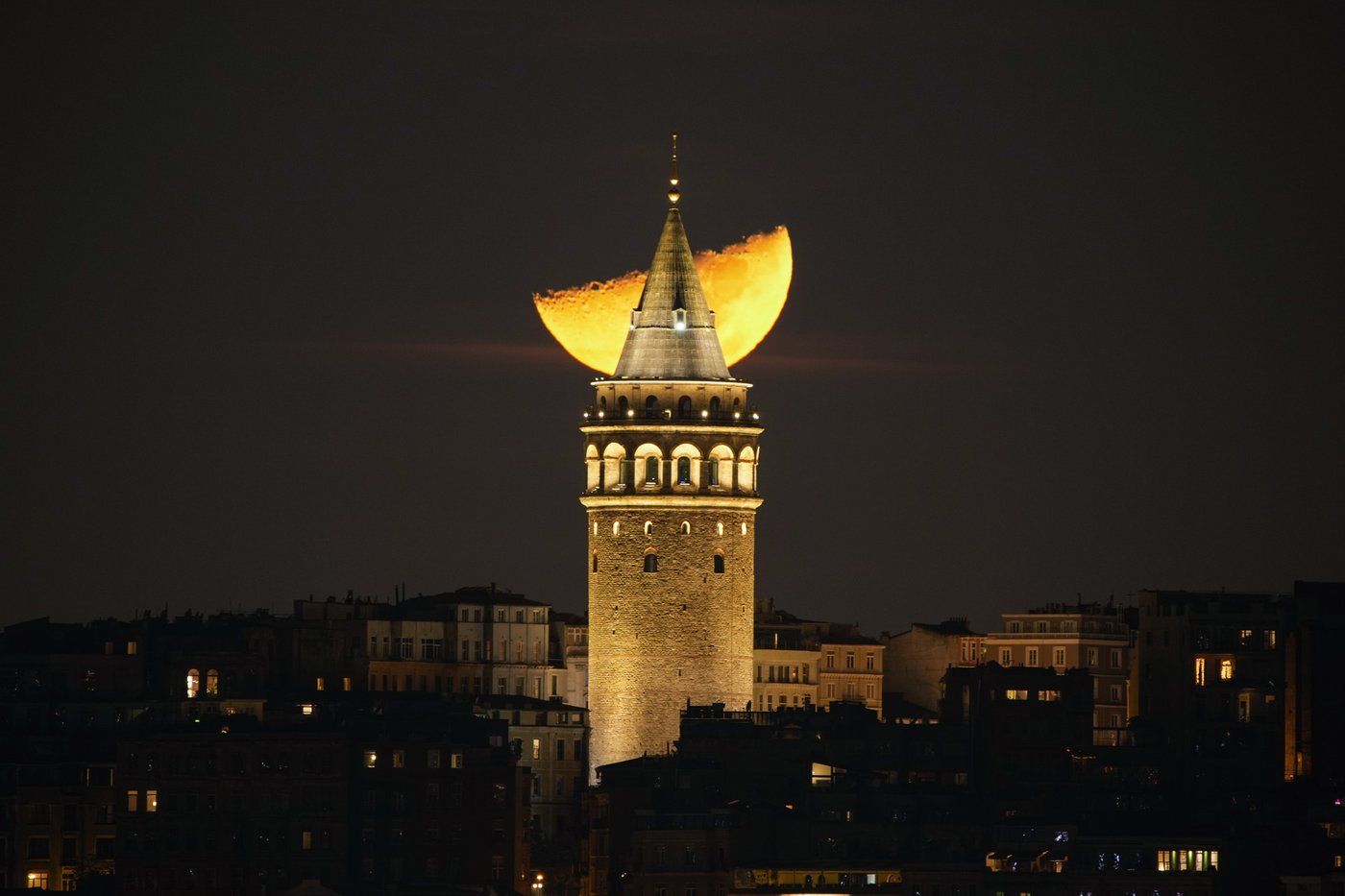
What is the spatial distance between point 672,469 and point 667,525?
1405 mm

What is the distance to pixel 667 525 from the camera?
15062 cm

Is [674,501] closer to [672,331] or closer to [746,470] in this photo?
[746,470]

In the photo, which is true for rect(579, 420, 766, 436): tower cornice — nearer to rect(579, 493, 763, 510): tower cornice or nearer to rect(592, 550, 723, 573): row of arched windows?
rect(579, 493, 763, 510): tower cornice

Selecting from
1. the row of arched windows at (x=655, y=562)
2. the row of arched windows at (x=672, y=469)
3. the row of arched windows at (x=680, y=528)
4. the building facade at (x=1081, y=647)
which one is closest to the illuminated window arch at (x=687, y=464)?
the row of arched windows at (x=672, y=469)

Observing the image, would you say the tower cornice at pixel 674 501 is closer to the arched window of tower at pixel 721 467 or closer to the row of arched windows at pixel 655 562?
the arched window of tower at pixel 721 467

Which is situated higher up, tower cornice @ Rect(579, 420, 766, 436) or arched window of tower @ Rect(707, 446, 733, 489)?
tower cornice @ Rect(579, 420, 766, 436)

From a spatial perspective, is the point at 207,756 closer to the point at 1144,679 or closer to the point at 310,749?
the point at 310,749

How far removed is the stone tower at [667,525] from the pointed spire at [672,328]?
0.02m

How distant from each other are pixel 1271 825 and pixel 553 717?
61.3 ft

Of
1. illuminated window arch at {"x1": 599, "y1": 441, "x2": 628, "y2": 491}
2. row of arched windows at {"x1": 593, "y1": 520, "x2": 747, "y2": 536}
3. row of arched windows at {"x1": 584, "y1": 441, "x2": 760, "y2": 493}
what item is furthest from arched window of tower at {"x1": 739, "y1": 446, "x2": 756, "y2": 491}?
illuminated window arch at {"x1": 599, "y1": 441, "x2": 628, "y2": 491}

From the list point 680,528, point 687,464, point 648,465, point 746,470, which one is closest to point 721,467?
point 746,470

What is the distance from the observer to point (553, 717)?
154500mm

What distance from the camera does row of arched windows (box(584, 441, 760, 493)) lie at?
151250 millimetres

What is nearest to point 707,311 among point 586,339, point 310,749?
point 586,339
